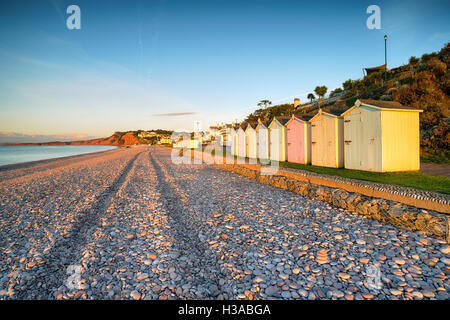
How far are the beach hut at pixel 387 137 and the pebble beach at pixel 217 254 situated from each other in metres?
5.52

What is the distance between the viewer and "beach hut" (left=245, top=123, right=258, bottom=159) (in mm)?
22062

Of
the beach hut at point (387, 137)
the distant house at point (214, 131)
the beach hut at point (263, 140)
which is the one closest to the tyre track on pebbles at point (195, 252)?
the beach hut at point (387, 137)

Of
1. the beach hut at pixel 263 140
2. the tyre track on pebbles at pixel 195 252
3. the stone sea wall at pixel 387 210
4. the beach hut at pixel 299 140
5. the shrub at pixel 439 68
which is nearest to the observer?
the tyre track on pebbles at pixel 195 252

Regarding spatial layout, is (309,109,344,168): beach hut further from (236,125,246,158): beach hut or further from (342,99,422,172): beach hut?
(236,125,246,158): beach hut

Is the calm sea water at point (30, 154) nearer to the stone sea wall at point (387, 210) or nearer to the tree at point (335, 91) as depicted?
the stone sea wall at point (387, 210)

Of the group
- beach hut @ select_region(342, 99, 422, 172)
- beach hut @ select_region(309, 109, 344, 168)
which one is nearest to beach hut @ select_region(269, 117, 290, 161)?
beach hut @ select_region(309, 109, 344, 168)

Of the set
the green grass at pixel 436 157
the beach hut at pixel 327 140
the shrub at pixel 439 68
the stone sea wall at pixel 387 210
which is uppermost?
the shrub at pixel 439 68

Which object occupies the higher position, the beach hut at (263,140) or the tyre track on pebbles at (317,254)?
the beach hut at (263,140)

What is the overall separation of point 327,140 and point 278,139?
5.02m

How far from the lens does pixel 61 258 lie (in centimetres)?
444

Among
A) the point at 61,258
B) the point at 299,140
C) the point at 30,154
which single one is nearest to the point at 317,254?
the point at 61,258

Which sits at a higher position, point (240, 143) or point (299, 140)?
point (240, 143)

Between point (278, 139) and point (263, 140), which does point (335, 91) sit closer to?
point (263, 140)

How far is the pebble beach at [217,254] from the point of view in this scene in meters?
3.32
